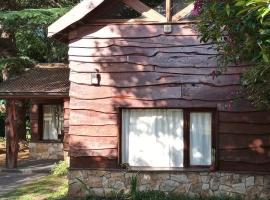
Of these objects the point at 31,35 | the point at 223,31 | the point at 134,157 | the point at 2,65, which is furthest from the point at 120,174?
the point at 31,35

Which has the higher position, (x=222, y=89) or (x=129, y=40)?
(x=129, y=40)

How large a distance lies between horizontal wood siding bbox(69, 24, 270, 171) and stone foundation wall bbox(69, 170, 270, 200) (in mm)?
239

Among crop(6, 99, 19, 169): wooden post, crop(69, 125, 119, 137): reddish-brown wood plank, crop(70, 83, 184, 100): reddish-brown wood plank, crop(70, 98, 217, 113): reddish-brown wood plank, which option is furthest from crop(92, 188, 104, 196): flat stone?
crop(6, 99, 19, 169): wooden post

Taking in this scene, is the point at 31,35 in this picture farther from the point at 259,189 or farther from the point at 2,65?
the point at 259,189

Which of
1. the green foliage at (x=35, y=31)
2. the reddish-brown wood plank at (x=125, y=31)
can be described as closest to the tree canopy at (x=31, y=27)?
the green foliage at (x=35, y=31)

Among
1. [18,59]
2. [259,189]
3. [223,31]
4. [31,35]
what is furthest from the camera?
[31,35]

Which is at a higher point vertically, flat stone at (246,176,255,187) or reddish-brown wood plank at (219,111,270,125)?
reddish-brown wood plank at (219,111,270,125)

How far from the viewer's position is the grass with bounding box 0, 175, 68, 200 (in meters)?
12.0

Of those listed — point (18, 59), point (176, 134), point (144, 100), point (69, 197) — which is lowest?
point (69, 197)

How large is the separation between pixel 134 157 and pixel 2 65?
351 inches

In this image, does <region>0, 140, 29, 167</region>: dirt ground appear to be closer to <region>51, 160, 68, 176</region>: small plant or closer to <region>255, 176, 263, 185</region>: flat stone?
<region>51, 160, 68, 176</region>: small plant

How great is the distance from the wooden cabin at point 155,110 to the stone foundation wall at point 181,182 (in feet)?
0.08

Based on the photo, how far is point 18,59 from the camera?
19844mm

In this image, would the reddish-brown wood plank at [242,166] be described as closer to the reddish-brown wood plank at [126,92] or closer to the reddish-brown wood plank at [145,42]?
the reddish-brown wood plank at [126,92]
